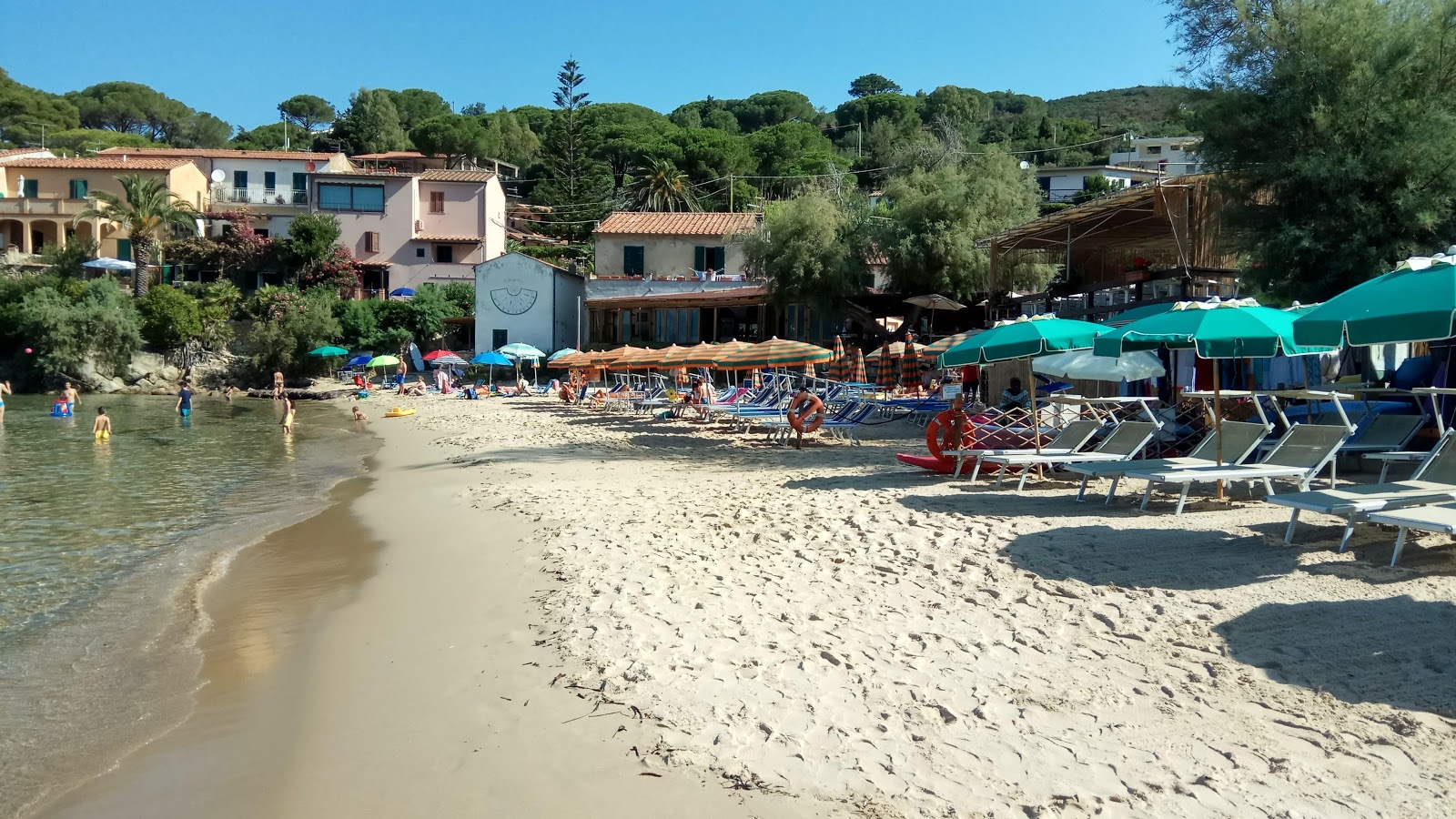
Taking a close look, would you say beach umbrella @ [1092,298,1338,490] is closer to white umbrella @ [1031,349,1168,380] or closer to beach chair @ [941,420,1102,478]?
beach chair @ [941,420,1102,478]

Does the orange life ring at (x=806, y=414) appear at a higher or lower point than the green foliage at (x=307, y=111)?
lower

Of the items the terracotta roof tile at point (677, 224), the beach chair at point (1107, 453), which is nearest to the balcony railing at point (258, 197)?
the terracotta roof tile at point (677, 224)

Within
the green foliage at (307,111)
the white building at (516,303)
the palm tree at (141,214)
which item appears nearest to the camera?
the white building at (516,303)

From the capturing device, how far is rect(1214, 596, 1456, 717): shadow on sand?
4309 mm

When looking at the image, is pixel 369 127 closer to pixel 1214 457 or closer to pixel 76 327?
pixel 76 327

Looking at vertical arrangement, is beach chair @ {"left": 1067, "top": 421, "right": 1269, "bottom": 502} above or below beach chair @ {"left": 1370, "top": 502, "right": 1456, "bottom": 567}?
above

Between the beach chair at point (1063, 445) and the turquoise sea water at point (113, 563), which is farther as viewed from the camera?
the beach chair at point (1063, 445)

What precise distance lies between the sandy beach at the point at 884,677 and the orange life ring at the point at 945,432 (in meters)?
2.31

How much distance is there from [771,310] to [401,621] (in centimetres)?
3073

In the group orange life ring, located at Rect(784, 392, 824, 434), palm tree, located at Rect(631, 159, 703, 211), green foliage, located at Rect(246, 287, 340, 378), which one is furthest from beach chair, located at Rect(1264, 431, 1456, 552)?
palm tree, located at Rect(631, 159, 703, 211)

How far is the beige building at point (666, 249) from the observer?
4075cm

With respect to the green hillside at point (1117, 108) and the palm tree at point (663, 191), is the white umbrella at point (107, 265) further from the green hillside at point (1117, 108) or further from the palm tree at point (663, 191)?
the green hillside at point (1117, 108)

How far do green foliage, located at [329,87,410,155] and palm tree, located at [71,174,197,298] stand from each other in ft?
89.0

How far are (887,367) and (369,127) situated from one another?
6198 centimetres
